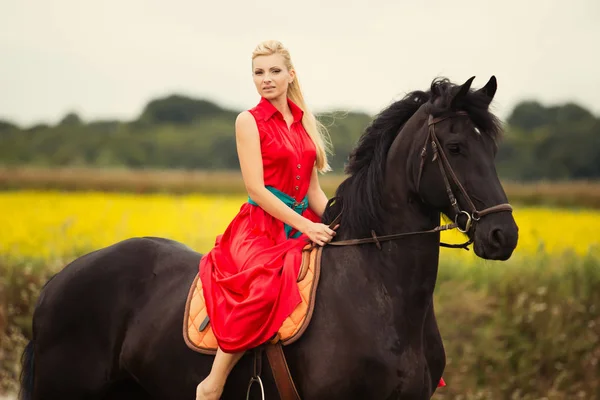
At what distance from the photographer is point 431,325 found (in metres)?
3.69

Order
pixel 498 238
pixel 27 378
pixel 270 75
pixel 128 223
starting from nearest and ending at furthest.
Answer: pixel 498 238 → pixel 270 75 → pixel 27 378 → pixel 128 223

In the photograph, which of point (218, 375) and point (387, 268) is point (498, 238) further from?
point (218, 375)

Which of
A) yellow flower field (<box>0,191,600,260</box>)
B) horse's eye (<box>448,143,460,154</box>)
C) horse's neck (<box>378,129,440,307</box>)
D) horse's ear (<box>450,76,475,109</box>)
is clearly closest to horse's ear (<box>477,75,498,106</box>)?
horse's ear (<box>450,76,475,109</box>)

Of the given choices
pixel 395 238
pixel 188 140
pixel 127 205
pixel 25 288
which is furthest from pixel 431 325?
pixel 188 140

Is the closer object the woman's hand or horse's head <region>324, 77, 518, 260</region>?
horse's head <region>324, 77, 518, 260</region>

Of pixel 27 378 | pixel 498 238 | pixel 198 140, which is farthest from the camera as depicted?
pixel 198 140

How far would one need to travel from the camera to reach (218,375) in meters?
3.59

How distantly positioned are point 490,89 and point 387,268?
1066 mm

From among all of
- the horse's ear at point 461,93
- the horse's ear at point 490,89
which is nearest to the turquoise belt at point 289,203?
the horse's ear at point 461,93

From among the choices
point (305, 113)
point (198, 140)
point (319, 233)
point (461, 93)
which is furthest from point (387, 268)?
point (198, 140)

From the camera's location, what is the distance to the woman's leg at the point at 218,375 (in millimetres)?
3576

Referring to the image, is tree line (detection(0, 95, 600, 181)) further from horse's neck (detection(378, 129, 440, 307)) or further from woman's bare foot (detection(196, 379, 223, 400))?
woman's bare foot (detection(196, 379, 223, 400))

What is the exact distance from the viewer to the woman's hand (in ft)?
12.0

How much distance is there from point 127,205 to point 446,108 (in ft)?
44.9
